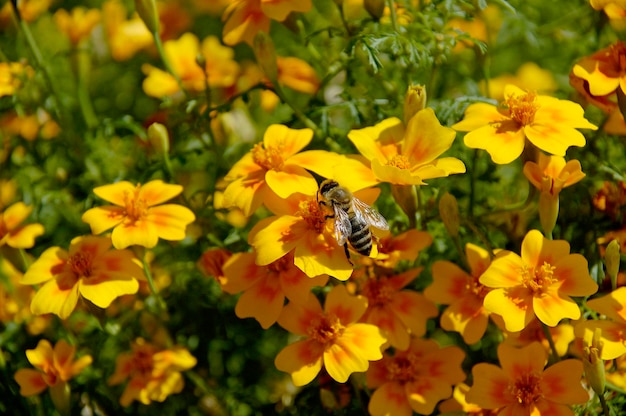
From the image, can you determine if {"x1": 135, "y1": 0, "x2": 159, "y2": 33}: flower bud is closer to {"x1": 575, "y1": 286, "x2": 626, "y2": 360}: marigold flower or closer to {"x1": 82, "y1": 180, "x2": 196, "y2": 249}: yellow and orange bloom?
{"x1": 82, "y1": 180, "x2": 196, "y2": 249}: yellow and orange bloom

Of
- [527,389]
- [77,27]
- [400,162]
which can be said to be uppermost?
[400,162]

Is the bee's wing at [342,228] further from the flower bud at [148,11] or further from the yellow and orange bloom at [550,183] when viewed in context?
the flower bud at [148,11]

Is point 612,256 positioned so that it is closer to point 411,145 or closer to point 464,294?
point 464,294

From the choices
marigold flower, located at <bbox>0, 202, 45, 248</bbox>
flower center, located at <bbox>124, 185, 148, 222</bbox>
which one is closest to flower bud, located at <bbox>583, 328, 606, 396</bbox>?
flower center, located at <bbox>124, 185, 148, 222</bbox>

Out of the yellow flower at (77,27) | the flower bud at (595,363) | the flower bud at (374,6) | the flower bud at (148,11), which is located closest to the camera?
the flower bud at (595,363)

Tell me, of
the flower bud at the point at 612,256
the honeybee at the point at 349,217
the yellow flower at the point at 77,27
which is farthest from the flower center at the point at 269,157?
the yellow flower at the point at 77,27

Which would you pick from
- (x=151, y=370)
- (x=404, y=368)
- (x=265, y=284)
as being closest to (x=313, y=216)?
(x=265, y=284)
